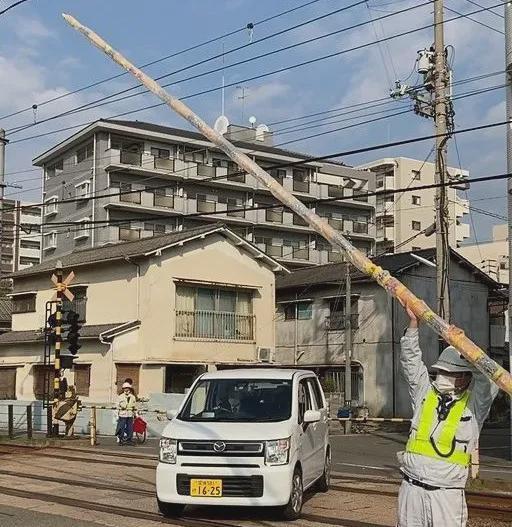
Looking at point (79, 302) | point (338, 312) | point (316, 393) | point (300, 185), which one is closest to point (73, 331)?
point (79, 302)

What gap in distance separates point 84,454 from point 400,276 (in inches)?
801

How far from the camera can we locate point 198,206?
53719 mm

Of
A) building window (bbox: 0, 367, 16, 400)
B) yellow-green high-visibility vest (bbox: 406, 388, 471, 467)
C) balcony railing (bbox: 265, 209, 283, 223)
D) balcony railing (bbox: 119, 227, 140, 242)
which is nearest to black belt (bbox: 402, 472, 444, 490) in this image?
yellow-green high-visibility vest (bbox: 406, 388, 471, 467)

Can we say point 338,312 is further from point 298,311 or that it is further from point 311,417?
point 311,417

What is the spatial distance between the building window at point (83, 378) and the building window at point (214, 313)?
357cm

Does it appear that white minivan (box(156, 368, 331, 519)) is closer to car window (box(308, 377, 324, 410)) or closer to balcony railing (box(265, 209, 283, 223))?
car window (box(308, 377, 324, 410))

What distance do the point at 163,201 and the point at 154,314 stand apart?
22.4 meters

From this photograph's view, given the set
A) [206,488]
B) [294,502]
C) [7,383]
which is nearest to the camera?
[206,488]

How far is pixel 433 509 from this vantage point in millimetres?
4887

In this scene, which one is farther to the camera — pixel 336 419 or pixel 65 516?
pixel 336 419

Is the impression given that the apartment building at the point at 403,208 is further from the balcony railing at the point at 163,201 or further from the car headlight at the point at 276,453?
the car headlight at the point at 276,453

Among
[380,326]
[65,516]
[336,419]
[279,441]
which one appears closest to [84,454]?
[65,516]

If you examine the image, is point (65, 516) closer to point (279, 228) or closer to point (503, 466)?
point (503, 466)

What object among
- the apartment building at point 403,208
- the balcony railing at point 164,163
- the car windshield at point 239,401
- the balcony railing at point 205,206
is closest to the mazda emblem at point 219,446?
the car windshield at point 239,401
